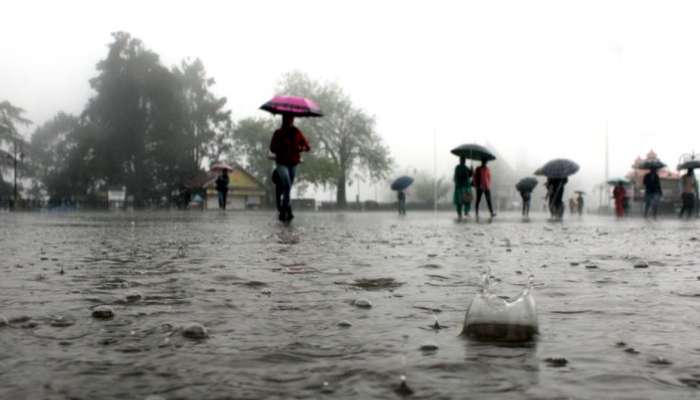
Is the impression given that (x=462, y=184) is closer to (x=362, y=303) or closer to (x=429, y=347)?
(x=362, y=303)

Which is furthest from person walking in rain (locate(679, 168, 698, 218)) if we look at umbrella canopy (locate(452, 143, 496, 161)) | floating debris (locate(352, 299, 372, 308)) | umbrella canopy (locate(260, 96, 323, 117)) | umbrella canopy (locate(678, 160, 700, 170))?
floating debris (locate(352, 299, 372, 308))

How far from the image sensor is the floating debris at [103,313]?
109 inches

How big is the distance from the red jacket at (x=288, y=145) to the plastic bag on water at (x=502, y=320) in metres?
10.6

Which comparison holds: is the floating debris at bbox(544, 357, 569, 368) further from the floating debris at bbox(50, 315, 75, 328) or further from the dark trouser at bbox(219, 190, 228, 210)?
the dark trouser at bbox(219, 190, 228, 210)

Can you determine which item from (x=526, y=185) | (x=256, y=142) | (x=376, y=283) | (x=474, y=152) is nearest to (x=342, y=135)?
(x=256, y=142)

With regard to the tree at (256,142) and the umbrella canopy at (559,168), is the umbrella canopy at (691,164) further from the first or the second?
the tree at (256,142)

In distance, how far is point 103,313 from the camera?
2779 millimetres

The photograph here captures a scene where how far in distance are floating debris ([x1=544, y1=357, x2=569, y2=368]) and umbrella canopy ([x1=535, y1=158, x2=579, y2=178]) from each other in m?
22.3

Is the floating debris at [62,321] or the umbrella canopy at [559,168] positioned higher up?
the umbrella canopy at [559,168]

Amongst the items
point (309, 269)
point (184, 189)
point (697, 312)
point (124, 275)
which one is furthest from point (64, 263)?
point (184, 189)

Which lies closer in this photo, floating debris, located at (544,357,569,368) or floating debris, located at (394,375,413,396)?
floating debris, located at (394,375,413,396)

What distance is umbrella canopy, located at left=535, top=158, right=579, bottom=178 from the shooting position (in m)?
23.6

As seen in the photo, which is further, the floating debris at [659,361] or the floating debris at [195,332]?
the floating debris at [195,332]

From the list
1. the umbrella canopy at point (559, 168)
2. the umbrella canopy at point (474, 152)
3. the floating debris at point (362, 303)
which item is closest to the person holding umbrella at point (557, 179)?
the umbrella canopy at point (559, 168)
